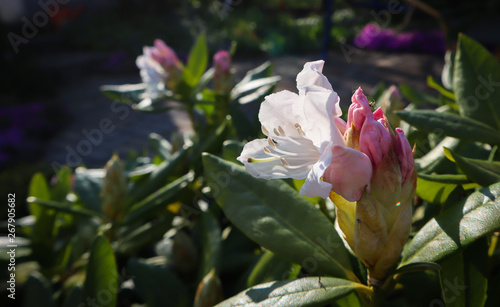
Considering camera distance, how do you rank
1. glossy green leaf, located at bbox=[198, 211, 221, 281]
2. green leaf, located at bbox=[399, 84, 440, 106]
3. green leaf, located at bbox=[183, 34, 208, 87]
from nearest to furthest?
glossy green leaf, located at bbox=[198, 211, 221, 281] → green leaf, located at bbox=[399, 84, 440, 106] → green leaf, located at bbox=[183, 34, 208, 87]

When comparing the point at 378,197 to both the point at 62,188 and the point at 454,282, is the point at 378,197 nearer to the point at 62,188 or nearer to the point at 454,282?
the point at 454,282

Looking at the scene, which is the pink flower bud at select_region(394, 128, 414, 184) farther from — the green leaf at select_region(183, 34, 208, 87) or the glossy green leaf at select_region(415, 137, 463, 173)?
the green leaf at select_region(183, 34, 208, 87)

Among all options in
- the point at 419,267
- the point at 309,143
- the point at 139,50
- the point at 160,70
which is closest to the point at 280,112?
the point at 309,143

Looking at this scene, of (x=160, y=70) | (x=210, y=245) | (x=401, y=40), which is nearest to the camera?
(x=210, y=245)

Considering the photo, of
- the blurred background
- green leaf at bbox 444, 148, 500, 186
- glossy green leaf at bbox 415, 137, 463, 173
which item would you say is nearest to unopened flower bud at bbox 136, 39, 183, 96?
glossy green leaf at bbox 415, 137, 463, 173

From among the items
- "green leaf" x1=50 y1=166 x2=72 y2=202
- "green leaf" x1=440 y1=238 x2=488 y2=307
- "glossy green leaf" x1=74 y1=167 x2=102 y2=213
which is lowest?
"green leaf" x1=50 y1=166 x2=72 y2=202
